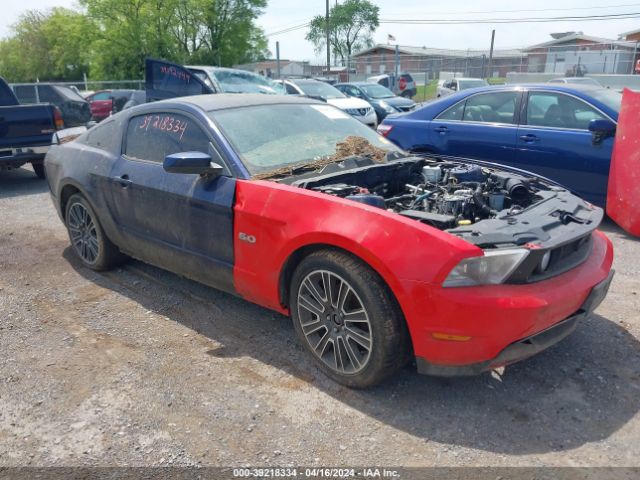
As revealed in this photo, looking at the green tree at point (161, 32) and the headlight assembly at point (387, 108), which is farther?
the green tree at point (161, 32)

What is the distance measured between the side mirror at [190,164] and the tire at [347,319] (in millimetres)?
934

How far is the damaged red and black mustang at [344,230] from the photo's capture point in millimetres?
2629

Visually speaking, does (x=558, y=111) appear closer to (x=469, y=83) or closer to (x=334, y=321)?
(x=334, y=321)

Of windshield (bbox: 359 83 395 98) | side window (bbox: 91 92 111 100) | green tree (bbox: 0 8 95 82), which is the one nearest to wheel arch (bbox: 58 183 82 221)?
side window (bbox: 91 92 111 100)

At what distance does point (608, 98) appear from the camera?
239 inches

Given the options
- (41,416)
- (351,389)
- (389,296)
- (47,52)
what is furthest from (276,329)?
(47,52)

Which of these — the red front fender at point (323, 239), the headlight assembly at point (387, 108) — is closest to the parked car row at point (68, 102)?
the headlight assembly at point (387, 108)

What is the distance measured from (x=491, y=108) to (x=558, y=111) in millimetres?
776

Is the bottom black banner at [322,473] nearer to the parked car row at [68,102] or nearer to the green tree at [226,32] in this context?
the parked car row at [68,102]

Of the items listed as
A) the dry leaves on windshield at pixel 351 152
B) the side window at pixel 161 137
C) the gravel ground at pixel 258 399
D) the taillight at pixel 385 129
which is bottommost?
the gravel ground at pixel 258 399

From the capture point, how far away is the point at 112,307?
13.8 feet

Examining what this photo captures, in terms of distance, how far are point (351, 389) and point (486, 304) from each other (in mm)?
949

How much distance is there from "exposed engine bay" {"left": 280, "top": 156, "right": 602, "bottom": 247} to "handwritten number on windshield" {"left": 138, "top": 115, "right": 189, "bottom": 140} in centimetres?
105

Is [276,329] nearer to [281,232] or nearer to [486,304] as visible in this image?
[281,232]
